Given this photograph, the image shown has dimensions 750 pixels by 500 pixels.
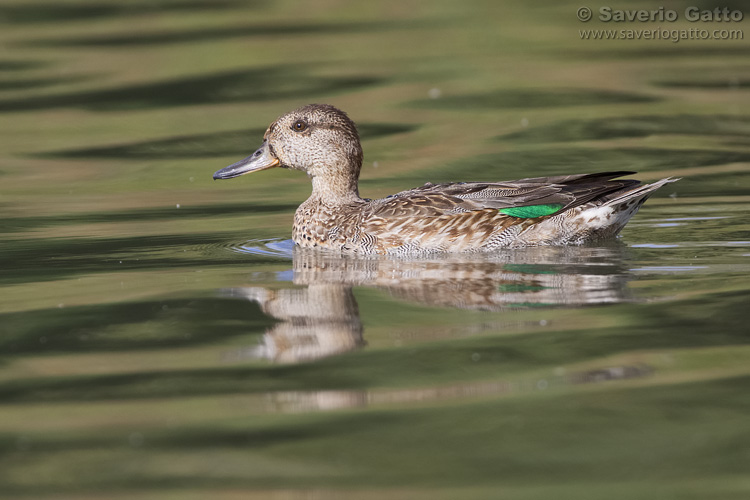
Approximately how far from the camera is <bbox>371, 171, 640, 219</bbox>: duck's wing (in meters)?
9.87

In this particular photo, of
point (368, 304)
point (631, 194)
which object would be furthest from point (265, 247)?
point (631, 194)

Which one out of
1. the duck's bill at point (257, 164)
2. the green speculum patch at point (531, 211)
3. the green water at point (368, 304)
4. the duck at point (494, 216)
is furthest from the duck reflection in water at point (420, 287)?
the duck's bill at point (257, 164)

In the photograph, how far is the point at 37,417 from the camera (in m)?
5.84

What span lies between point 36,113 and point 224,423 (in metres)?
12.4

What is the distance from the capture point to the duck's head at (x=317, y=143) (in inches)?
427

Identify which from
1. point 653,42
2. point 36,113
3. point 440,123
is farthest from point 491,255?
point 653,42

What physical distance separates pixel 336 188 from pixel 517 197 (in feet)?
5.85

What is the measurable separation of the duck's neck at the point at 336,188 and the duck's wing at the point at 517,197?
90 cm

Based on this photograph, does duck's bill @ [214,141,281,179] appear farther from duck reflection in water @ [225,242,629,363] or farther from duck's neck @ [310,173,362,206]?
duck reflection in water @ [225,242,629,363]

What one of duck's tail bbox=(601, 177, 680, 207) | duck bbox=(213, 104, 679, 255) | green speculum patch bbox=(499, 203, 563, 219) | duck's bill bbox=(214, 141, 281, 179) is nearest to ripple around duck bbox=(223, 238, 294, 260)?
duck bbox=(213, 104, 679, 255)

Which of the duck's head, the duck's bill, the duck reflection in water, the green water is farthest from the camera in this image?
the duck's bill

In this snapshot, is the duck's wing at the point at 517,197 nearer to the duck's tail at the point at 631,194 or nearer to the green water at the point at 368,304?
the duck's tail at the point at 631,194

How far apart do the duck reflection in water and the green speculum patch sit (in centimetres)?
27

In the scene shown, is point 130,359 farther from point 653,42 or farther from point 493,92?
point 653,42
